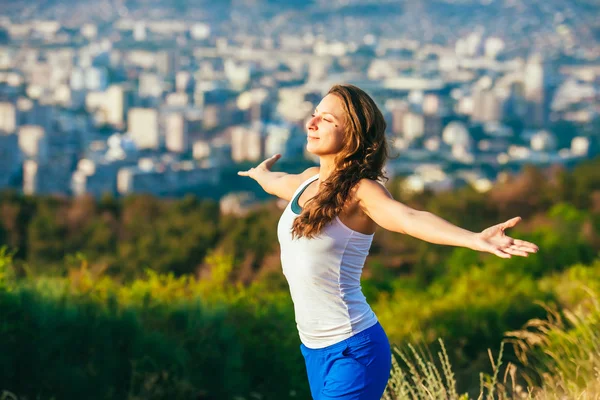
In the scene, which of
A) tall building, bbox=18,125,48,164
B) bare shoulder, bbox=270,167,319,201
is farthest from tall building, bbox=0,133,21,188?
bare shoulder, bbox=270,167,319,201

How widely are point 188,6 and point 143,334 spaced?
86928 mm

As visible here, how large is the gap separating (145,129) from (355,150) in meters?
52.9

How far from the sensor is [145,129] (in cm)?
5378

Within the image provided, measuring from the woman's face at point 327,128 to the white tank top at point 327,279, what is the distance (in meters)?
0.14

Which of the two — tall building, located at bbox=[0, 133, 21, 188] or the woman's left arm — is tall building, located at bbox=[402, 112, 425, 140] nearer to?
tall building, located at bbox=[0, 133, 21, 188]

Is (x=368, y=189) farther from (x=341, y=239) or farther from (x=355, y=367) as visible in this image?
(x=355, y=367)

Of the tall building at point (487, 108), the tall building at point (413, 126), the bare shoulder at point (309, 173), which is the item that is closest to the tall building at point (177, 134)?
the tall building at point (413, 126)

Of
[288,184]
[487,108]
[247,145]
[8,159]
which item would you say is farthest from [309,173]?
[487,108]

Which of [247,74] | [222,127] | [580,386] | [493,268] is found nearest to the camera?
[580,386]

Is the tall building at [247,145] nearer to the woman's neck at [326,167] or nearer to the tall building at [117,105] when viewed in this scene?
the tall building at [117,105]

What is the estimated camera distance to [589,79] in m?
71.4

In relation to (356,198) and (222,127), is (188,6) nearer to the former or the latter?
(222,127)

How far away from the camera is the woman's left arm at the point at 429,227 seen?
4.72ft

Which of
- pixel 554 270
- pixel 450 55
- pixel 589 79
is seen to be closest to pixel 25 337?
pixel 554 270
